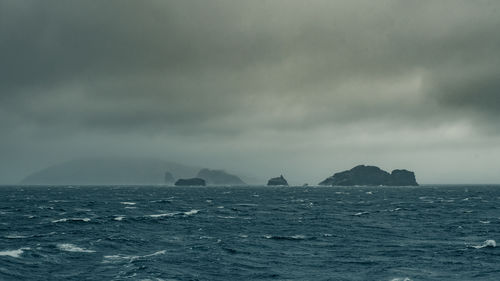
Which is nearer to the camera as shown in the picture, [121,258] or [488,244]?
[121,258]

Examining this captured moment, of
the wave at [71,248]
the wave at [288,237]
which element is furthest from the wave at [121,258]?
the wave at [288,237]

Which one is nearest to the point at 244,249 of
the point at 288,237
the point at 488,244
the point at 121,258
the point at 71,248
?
the point at 288,237

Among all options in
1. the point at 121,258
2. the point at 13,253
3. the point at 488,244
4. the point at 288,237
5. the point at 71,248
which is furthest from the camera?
the point at 288,237

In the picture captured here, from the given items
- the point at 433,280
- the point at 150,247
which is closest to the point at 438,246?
the point at 433,280

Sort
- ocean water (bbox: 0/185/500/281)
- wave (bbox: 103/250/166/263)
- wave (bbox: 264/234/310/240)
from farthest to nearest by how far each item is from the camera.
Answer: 1. wave (bbox: 264/234/310/240)
2. wave (bbox: 103/250/166/263)
3. ocean water (bbox: 0/185/500/281)

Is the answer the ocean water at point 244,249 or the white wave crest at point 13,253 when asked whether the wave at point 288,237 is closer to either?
the ocean water at point 244,249

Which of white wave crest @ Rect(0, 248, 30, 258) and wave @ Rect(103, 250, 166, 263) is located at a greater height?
white wave crest @ Rect(0, 248, 30, 258)

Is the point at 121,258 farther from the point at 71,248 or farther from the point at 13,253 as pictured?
the point at 13,253

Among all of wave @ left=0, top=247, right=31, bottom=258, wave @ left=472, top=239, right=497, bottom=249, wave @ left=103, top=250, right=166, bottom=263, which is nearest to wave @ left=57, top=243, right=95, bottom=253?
wave @ left=103, top=250, right=166, bottom=263

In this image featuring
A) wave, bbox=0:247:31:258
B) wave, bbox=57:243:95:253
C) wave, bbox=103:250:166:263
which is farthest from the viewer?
wave, bbox=57:243:95:253

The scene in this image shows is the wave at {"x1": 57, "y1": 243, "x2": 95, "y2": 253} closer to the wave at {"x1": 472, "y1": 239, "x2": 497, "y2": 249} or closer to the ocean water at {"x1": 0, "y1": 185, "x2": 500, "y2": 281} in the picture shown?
the ocean water at {"x1": 0, "y1": 185, "x2": 500, "y2": 281}

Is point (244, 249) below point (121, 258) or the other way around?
below

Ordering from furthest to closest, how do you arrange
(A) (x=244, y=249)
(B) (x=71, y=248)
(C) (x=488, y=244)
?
(C) (x=488, y=244) < (A) (x=244, y=249) < (B) (x=71, y=248)

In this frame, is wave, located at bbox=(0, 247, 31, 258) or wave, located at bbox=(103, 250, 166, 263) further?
wave, located at bbox=(0, 247, 31, 258)
